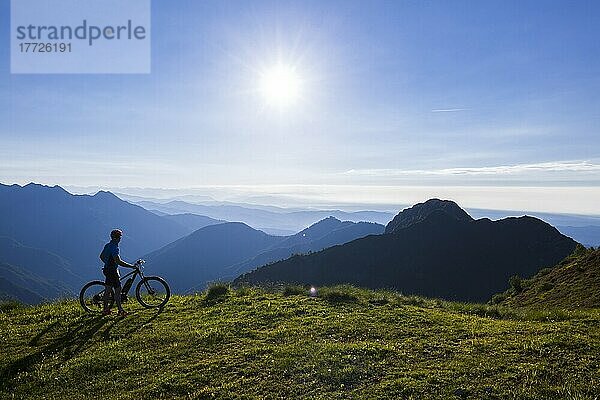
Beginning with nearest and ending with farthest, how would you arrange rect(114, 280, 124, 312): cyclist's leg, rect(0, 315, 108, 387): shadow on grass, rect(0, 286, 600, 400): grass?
rect(0, 286, 600, 400): grass → rect(0, 315, 108, 387): shadow on grass → rect(114, 280, 124, 312): cyclist's leg

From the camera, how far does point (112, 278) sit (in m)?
15.0

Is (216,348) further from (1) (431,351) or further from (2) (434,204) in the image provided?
(2) (434,204)

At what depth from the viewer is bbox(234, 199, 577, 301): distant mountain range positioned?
86.4m

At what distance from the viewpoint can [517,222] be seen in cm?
10631

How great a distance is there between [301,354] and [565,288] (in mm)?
20813

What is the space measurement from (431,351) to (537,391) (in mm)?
2870

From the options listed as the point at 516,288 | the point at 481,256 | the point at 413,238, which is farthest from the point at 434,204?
the point at 516,288

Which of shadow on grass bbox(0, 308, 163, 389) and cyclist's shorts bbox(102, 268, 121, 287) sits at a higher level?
cyclist's shorts bbox(102, 268, 121, 287)

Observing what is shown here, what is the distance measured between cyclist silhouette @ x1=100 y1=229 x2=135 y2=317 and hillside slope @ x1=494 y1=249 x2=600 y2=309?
19909mm

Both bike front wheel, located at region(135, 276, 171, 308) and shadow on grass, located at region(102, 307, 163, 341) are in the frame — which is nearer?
shadow on grass, located at region(102, 307, 163, 341)

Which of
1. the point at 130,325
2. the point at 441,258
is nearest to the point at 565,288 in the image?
the point at 130,325

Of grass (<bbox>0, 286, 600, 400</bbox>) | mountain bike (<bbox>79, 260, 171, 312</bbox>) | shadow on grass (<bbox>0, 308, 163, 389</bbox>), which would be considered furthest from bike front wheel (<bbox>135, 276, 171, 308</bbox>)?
shadow on grass (<bbox>0, 308, 163, 389</bbox>)

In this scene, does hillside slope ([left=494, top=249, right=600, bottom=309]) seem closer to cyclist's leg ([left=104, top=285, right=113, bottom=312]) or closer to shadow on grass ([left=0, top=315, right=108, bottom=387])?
cyclist's leg ([left=104, top=285, right=113, bottom=312])

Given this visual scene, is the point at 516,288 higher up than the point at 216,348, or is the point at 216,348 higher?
the point at 216,348
